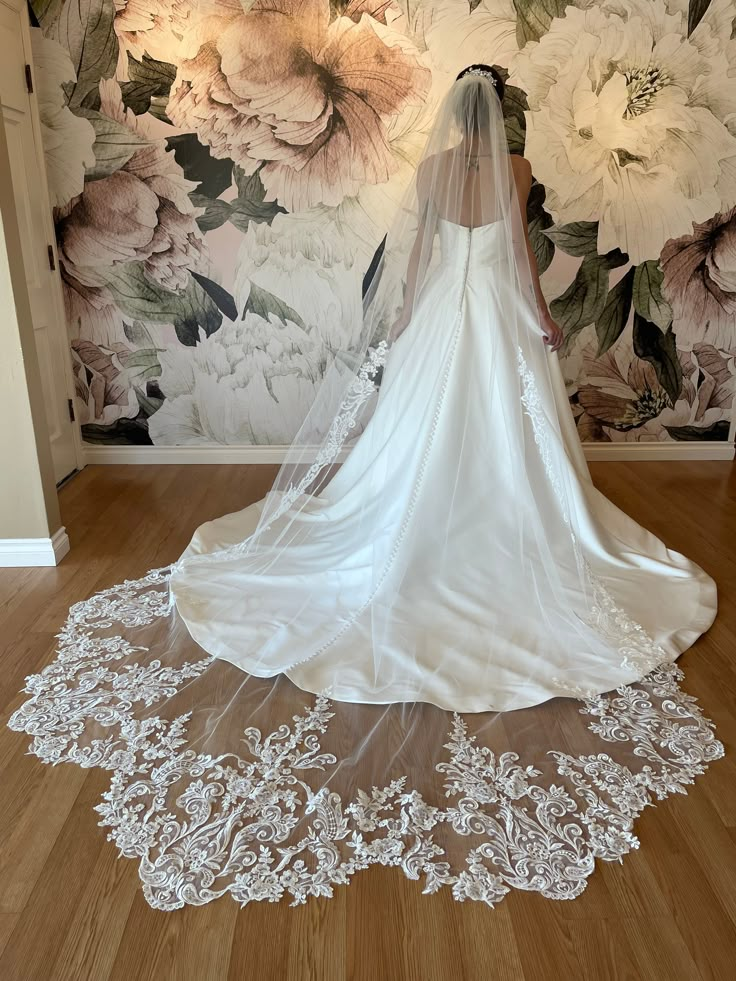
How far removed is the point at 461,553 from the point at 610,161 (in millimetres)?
2681

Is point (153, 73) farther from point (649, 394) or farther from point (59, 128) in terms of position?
point (649, 394)

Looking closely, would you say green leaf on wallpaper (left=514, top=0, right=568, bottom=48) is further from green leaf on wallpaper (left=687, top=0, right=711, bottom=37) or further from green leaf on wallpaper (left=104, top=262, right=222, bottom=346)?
green leaf on wallpaper (left=104, top=262, right=222, bottom=346)

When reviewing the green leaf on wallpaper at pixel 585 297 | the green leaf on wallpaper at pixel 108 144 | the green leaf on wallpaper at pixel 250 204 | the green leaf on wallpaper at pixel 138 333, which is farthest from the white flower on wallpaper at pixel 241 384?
the green leaf on wallpaper at pixel 585 297

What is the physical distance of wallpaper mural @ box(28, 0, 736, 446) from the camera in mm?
3949

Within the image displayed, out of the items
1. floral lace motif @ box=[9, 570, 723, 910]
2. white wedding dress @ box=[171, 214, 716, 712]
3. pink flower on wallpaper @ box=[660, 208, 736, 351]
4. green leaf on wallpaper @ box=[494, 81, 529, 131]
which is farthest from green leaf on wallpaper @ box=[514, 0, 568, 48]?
floral lace motif @ box=[9, 570, 723, 910]

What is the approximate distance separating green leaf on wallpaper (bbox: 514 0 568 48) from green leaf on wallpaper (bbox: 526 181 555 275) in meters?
0.73

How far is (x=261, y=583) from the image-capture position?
109 inches

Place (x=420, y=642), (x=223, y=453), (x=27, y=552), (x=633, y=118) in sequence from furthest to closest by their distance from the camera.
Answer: (x=223, y=453) → (x=633, y=118) → (x=27, y=552) → (x=420, y=642)

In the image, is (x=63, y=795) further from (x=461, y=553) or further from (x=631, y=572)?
(x=631, y=572)

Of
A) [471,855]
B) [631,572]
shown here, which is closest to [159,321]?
[631,572]

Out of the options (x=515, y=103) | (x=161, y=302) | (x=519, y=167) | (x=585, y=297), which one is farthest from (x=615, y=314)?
(x=161, y=302)

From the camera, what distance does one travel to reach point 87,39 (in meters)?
3.93

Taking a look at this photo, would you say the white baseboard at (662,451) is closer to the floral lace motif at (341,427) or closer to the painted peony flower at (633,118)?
the painted peony flower at (633,118)

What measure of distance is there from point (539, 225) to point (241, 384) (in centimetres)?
192
